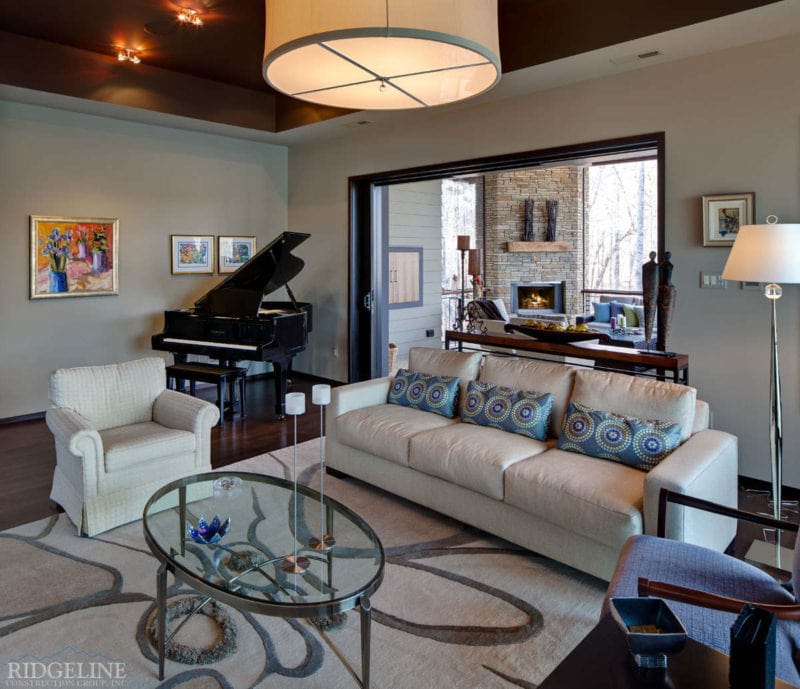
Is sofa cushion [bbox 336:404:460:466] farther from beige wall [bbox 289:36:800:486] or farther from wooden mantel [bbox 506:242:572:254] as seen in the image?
wooden mantel [bbox 506:242:572:254]

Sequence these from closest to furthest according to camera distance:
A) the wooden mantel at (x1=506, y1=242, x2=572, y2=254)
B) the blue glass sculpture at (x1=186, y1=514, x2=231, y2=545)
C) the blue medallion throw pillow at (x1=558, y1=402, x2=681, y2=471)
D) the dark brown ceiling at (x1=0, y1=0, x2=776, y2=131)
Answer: the blue glass sculpture at (x1=186, y1=514, x2=231, y2=545)
the blue medallion throw pillow at (x1=558, y1=402, x2=681, y2=471)
the dark brown ceiling at (x1=0, y1=0, x2=776, y2=131)
the wooden mantel at (x1=506, y1=242, x2=572, y2=254)

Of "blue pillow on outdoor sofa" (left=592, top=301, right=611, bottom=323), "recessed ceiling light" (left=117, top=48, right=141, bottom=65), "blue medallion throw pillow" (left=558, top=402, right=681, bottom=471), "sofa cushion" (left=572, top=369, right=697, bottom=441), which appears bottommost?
"blue medallion throw pillow" (left=558, top=402, right=681, bottom=471)

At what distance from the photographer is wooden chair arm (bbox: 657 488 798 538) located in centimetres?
208

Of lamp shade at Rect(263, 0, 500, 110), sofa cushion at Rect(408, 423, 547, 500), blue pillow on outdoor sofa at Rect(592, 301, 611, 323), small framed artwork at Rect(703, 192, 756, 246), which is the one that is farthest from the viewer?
blue pillow on outdoor sofa at Rect(592, 301, 611, 323)

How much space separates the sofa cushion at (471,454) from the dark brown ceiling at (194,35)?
270 centimetres

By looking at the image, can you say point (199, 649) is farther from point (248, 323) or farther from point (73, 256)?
point (73, 256)

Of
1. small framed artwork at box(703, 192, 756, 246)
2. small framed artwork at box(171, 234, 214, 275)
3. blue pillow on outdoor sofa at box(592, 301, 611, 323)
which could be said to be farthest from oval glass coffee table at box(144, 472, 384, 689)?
blue pillow on outdoor sofa at box(592, 301, 611, 323)

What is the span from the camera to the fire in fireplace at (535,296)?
1098cm

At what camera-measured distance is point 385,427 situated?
3748 millimetres

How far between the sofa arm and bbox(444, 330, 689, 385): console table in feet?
2.32

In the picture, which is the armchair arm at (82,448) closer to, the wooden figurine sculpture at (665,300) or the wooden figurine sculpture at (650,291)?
the wooden figurine sculpture at (650,291)

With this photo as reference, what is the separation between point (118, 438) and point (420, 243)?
6066 mm

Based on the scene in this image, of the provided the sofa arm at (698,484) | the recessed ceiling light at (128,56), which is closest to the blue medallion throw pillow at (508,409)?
the sofa arm at (698,484)

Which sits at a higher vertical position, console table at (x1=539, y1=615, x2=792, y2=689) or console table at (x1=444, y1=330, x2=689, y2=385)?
console table at (x1=444, y1=330, x2=689, y2=385)
